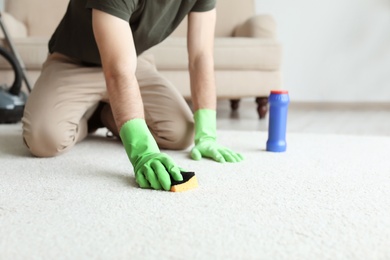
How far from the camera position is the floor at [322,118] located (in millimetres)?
2307

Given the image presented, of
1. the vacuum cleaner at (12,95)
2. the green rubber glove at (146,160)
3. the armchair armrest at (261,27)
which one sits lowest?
the vacuum cleaner at (12,95)

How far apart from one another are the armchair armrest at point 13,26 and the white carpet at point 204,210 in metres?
1.39

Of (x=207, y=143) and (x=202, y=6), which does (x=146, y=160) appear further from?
(x=202, y=6)

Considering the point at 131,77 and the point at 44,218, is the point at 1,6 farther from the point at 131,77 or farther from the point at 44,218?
the point at 44,218

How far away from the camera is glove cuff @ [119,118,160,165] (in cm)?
117

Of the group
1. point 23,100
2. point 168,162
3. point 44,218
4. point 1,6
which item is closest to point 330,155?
point 168,162

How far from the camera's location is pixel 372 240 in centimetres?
79

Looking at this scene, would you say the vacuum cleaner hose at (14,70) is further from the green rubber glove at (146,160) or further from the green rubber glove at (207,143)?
the green rubber glove at (146,160)

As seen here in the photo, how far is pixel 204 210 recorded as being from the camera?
37.2 inches

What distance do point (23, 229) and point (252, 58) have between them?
6.15 ft

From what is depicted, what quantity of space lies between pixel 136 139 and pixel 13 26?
1885 mm

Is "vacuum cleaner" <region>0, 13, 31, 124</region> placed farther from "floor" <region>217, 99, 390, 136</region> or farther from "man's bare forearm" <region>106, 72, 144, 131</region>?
"man's bare forearm" <region>106, 72, 144, 131</region>

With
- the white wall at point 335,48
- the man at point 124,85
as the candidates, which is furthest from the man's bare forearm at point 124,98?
the white wall at point 335,48

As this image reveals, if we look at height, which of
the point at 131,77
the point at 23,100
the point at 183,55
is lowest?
the point at 23,100
